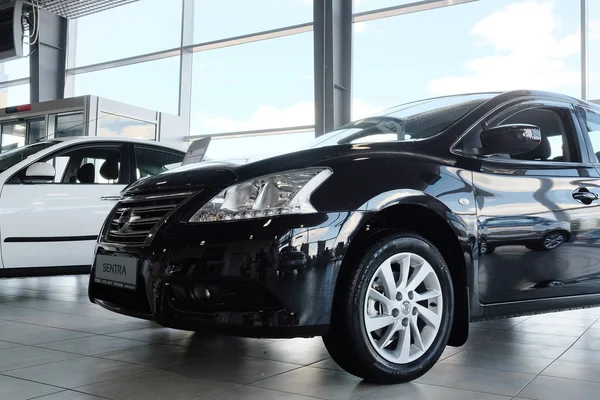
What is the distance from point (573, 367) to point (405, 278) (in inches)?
39.9

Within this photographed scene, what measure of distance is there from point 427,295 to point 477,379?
16.3 inches

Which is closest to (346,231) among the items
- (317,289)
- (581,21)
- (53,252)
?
(317,289)

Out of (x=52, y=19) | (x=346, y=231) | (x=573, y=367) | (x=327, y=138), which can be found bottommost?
(x=573, y=367)

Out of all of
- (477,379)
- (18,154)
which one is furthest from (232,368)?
(18,154)

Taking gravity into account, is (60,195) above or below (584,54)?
below

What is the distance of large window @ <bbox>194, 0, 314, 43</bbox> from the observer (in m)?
11.4

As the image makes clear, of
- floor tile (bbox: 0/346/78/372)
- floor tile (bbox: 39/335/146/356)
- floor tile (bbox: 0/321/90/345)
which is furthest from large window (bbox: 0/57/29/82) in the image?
floor tile (bbox: 0/346/78/372)

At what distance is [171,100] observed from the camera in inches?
521

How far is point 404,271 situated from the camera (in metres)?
2.43

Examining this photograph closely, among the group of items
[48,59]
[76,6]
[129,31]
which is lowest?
[48,59]

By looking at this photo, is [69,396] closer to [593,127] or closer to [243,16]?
[593,127]

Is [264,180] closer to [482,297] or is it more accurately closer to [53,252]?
[482,297]

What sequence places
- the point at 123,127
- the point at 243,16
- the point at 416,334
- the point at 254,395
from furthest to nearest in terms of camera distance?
1. the point at 243,16
2. the point at 123,127
3. the point at 416,334
4. the point at 254,395

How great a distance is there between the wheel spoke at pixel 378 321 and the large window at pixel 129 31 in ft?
38.8
